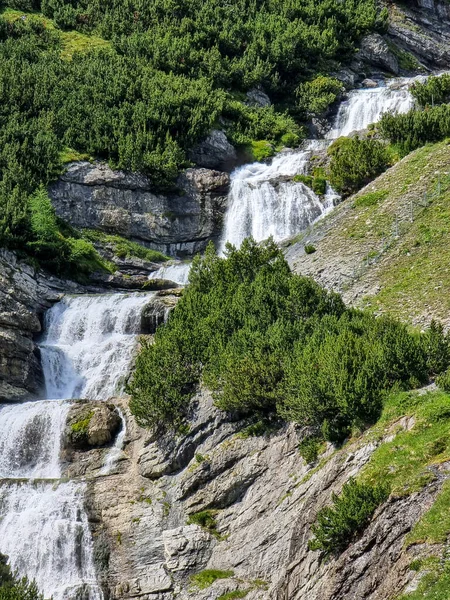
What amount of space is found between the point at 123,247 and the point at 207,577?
32560mm

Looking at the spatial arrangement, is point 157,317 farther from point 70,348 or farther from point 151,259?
point 151,259

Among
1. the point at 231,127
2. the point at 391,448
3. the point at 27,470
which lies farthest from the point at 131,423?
the point at 231,127

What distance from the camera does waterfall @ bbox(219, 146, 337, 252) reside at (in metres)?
51.3

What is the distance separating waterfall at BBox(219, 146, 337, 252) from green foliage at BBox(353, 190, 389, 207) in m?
8.29

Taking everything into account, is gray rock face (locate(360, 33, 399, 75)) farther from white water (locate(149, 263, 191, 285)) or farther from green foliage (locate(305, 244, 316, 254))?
green foliage (locate(305, 244, 316, 254))

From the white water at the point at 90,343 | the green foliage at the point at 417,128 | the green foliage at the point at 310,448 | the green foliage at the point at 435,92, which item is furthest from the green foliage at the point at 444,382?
the green foliage at the point at 435,92

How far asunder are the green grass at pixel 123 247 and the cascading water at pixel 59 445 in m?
8.79

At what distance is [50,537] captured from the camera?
26.2 metres

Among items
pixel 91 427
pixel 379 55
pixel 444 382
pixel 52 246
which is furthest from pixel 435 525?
pixel 379 55

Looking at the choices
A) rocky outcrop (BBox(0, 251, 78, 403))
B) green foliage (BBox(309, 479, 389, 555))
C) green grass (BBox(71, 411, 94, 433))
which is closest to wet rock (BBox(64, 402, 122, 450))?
green grass (BBox(71, 411, 94, 433))

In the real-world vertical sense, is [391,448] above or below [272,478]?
above

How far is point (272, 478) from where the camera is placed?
24297 millimetres

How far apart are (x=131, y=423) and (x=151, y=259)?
22.5m

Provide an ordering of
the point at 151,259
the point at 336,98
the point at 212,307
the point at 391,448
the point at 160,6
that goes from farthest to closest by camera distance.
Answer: the point at 160,6 → the point at 336,98 → the point at 151,259 → the point at 212,307 → the point at 391,448
